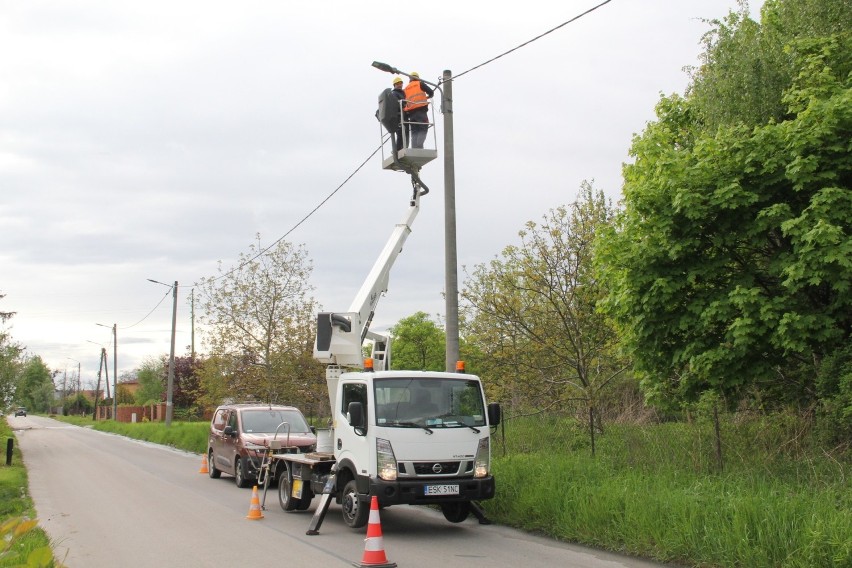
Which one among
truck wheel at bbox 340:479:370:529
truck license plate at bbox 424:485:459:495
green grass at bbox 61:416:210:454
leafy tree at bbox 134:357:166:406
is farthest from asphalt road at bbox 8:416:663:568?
leafy tree at bbox 134:357:166:406

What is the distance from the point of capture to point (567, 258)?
16.1 meters

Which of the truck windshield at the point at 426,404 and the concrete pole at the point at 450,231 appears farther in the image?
the concrete pole at the point at 450,231

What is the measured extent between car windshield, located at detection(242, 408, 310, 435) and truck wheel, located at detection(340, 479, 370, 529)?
7326 millimetres

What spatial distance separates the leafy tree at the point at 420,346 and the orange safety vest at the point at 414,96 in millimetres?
24959

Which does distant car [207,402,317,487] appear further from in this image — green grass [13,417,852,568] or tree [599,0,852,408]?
tree [599,0,852,408]

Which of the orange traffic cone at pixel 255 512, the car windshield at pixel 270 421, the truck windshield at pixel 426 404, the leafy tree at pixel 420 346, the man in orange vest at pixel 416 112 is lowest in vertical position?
the orange traffic cone at pixel 255 512

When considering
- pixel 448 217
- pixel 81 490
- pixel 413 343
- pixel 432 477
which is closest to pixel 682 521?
pixel 432 477

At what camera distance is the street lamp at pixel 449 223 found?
13828 mm

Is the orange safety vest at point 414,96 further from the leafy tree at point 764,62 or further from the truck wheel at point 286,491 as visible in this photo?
the truck wheel at point 286,491

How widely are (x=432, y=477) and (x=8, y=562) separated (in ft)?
27.3

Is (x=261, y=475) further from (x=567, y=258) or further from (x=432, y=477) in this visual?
(x=567, y=258)

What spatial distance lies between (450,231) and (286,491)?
17.3ft

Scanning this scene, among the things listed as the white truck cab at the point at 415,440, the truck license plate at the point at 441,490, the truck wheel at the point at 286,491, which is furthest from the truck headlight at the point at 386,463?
the truck wheel at the point at 286,491

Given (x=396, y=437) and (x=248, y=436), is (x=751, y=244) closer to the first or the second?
(x=396, y=437)
